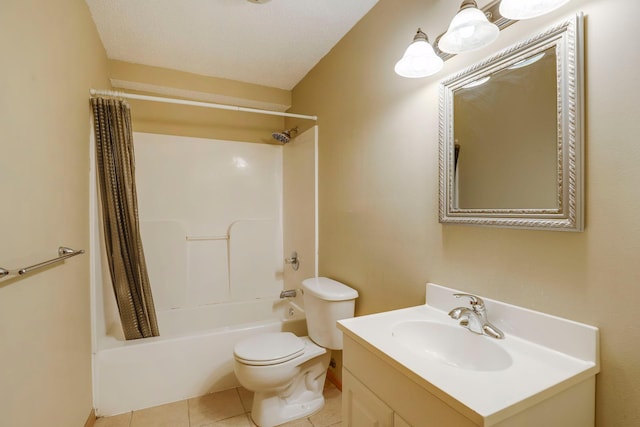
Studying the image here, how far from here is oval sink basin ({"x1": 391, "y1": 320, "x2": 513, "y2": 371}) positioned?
3.16 feet

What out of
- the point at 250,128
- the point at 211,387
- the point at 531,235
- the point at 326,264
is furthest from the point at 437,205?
the point at 250,128

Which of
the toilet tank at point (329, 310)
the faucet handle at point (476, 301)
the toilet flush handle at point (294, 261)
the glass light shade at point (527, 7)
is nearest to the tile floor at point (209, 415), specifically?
the toilet tank at point (329, 310)

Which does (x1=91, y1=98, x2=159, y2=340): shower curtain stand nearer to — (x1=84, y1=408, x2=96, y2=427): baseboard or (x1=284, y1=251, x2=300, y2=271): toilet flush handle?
(x1=84, y1=408, x2=96, y2=427): baseboard

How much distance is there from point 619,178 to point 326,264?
170 centimetres

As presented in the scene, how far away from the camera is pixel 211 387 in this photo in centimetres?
199

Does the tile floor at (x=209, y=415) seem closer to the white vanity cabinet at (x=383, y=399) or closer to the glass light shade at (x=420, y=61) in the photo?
the white vanity cabinet at (x=383, y=399)

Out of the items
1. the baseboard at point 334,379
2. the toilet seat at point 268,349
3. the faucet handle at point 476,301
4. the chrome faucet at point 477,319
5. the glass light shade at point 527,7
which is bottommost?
the baseboard at point 334,379

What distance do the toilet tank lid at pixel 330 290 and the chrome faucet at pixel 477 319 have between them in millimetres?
742

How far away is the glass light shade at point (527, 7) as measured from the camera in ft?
2.68

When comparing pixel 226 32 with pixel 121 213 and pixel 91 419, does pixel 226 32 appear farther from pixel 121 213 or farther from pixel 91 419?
pixel 91 419

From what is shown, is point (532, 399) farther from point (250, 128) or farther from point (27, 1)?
point (250, 128)

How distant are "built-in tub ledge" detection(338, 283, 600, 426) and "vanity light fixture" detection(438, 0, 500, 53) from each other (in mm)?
913

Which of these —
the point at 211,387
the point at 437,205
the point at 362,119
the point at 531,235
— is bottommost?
the point at 211,387

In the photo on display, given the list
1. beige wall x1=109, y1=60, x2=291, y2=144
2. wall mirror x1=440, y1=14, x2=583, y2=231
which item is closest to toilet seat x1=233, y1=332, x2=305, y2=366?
wall mirror x1=440, y1=14, x2=583, y2=231
